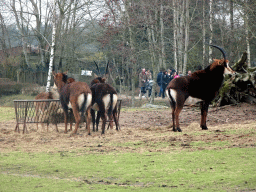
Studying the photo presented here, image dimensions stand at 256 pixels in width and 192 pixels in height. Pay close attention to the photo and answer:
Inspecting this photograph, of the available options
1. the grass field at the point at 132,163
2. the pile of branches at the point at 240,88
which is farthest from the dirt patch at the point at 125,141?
the pile of branches at the point at 240,88

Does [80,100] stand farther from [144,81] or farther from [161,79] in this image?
[144,81]

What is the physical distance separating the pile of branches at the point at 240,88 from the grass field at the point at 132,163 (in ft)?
22.8

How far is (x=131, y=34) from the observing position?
28984 millimetres

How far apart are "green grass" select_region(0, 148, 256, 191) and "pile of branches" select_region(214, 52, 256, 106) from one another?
33.3 feet

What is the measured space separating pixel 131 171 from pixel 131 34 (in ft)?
75.3

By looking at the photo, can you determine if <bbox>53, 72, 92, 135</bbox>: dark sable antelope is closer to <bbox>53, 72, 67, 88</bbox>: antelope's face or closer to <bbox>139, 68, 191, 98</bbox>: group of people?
<bbox>53, 72, 67, 88</bbox>: antelope's face

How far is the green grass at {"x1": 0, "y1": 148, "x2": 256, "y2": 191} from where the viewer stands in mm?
5664

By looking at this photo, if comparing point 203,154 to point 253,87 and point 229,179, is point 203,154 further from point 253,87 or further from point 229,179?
point 253,87

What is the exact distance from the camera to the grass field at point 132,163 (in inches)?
226

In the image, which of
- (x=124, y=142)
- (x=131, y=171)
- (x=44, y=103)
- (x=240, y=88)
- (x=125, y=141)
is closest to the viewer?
(x=131, y=171)

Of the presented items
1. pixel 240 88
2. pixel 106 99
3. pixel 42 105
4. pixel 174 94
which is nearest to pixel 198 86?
pixel 174 94

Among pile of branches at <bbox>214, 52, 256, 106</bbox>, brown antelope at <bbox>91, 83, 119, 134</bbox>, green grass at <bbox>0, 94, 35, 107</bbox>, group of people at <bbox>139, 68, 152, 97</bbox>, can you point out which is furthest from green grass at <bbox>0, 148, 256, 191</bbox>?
green grass at <bbox>0, 94, 35, 107</bbox>

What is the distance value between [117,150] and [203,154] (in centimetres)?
198

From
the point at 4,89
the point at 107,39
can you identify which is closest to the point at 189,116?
the point at 107,39
